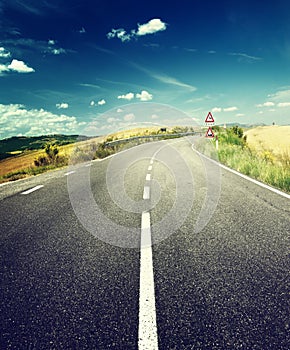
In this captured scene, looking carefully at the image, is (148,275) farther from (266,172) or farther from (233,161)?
(233,161)

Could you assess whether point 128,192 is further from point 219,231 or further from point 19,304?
point 19,304

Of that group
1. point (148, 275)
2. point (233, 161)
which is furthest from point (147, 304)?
point (233, 161)

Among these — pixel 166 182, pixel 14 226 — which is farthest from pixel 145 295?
pixel 166 182

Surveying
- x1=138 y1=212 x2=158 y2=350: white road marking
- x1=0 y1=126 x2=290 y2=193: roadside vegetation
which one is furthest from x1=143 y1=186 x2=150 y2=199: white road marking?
x1=0 y1=126 x2=290 y2=193: roadside vegetation

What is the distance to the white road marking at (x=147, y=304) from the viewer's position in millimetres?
2157

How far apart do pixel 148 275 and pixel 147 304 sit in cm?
53

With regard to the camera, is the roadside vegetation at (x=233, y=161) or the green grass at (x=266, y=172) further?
the roadside vegetation at (x=233, y=161)

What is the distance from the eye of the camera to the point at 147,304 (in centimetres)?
261

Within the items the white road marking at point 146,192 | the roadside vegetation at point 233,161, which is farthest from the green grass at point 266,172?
the white road marking at point 146,192

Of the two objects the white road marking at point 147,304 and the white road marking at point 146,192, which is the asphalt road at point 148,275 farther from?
the white road marking at point 146,192

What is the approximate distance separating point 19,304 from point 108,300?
827mm

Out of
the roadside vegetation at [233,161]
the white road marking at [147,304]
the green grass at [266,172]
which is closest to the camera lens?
the white road marking at [147,304]

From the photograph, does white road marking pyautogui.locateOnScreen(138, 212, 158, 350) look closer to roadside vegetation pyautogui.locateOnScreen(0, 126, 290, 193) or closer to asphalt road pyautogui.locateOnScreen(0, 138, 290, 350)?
asphalt road pyautogui.locateOnScreen(0, 138, 290, 350)

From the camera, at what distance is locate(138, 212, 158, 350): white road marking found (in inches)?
84.9
